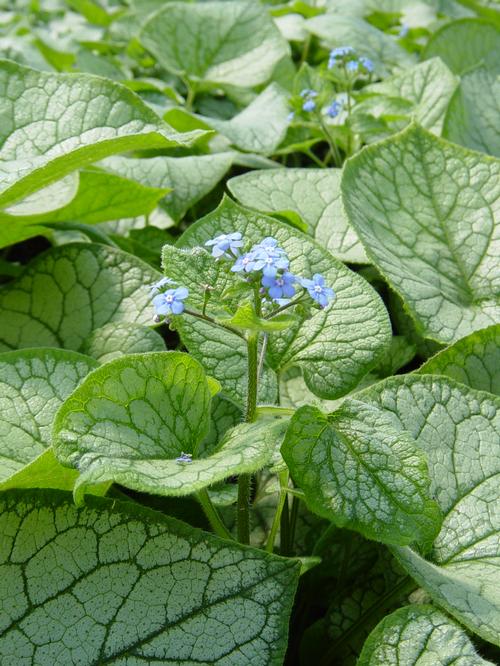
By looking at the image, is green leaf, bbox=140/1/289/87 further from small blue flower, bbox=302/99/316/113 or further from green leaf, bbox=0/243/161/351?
green leaf, bbox=0/243/161/351

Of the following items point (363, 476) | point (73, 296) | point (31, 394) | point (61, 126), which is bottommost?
point (73, 296)

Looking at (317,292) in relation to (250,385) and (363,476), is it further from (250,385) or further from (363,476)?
(363,476)

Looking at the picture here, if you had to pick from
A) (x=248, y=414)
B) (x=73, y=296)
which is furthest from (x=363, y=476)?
(x=73, y=296)

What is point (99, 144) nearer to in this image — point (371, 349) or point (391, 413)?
point (371, 349)

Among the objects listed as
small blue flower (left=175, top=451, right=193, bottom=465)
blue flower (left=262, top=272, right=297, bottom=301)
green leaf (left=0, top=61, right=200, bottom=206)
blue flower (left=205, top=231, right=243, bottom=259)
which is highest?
blue flower (left=262, top=272, right=297, bottom=301)

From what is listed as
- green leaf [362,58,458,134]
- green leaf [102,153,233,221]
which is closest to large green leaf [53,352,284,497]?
green leaf [102,153,233,221]

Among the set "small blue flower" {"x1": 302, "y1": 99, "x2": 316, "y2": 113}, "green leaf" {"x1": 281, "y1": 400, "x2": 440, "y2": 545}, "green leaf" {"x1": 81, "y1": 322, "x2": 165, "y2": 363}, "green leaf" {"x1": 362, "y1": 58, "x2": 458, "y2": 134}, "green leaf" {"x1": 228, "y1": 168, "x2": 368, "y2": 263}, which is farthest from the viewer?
"green leaf" {"x1": 362, "y1": 58, "x2": 458, "y2": 134}

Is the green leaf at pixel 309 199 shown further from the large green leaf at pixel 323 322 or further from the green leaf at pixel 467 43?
the green leaf at pixel 467 43

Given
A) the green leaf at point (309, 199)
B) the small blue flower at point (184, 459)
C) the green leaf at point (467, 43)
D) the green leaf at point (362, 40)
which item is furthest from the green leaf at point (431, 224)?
the green leaf at point (467, 43)
